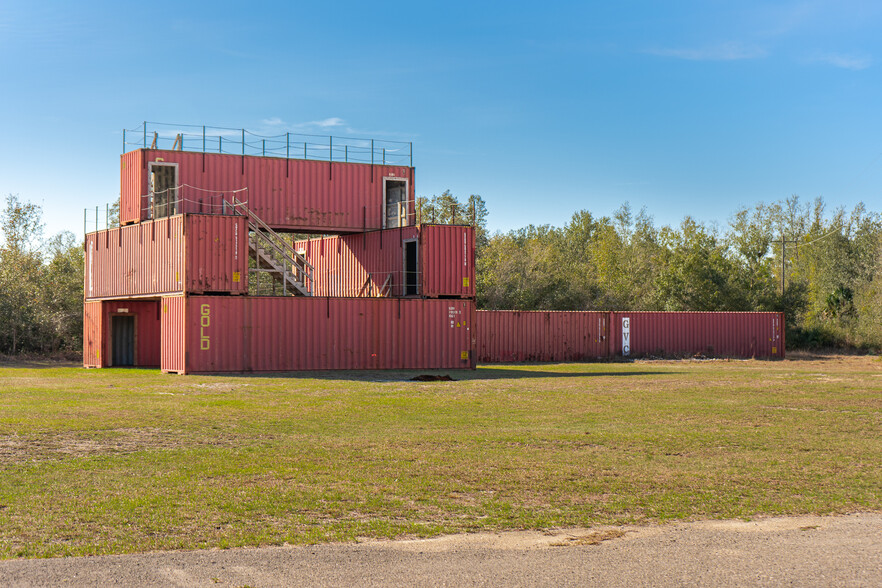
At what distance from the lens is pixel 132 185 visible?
119 ft

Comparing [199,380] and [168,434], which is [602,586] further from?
[199,380]

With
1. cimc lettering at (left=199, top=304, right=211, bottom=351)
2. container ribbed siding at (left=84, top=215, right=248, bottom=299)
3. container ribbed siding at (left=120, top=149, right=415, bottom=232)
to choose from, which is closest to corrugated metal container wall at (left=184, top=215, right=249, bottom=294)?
container ribbed siding at (left=84, top=215, right=248, bottom=299)

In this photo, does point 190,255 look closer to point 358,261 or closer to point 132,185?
point 132,185

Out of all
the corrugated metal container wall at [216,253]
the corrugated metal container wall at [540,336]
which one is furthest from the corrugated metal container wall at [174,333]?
the corrugated metal container wall at [540,336]

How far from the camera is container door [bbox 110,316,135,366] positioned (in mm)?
38938

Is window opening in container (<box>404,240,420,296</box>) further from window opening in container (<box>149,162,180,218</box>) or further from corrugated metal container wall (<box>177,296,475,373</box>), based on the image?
window opening in container (<box>149,162,180,218</box>)

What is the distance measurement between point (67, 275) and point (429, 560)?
48.3m

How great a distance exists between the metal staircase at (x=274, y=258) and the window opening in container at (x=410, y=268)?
375cm

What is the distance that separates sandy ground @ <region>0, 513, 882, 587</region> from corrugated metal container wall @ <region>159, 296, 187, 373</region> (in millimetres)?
24497

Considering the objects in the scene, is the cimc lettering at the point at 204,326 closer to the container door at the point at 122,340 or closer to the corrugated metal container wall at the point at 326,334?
the corrugated metal container wall at the point at 326,334

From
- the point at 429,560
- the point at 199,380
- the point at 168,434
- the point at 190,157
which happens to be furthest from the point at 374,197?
the point at 429,560

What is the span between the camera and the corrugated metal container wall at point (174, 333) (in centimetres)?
3070

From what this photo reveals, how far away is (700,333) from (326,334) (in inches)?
957

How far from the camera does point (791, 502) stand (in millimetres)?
9203
